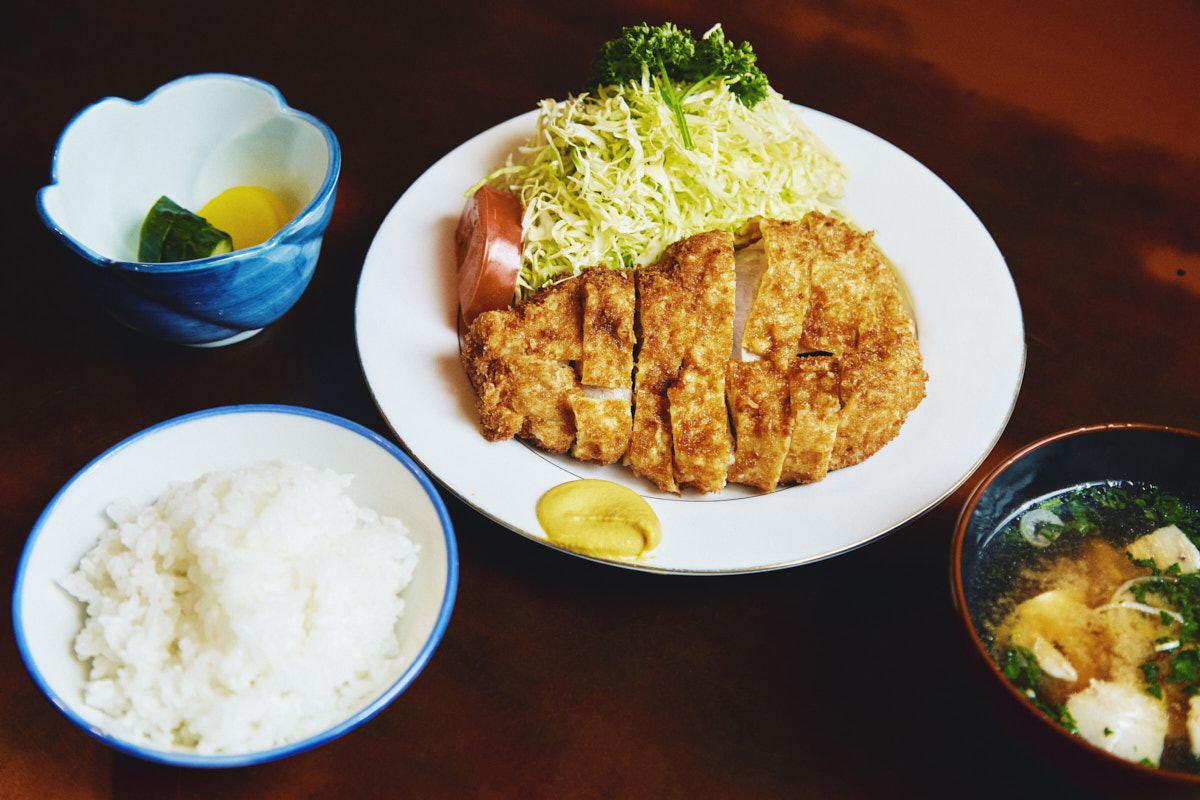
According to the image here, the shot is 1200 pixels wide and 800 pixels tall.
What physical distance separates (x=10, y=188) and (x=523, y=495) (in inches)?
90.3

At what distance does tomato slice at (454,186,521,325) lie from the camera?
2674 millimetres

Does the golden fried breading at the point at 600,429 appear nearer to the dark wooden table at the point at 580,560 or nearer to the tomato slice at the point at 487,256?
the dark wooden table at the point at 580,560

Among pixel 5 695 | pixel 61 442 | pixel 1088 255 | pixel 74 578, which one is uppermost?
pixel 1088 255

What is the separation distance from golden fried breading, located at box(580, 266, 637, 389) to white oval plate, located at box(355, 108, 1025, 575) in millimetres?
A: 264

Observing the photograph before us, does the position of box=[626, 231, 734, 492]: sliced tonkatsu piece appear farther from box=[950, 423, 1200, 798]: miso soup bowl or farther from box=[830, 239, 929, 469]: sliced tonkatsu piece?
box=[950, 423, 1200, 798]: miso soup bowl

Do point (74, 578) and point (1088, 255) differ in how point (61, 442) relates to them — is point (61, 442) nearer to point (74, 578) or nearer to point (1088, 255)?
point (74, 578)

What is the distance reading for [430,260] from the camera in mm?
2814

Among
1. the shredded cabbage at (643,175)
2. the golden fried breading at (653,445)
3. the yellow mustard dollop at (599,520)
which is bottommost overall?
the yellow mustard dollop at (599,520)

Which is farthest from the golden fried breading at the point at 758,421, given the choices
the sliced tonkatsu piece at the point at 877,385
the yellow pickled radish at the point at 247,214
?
the yellow pickled radish at the point at 247,214

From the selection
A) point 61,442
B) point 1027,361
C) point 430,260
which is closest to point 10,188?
point 61,442

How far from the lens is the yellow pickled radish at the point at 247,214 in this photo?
279 cm

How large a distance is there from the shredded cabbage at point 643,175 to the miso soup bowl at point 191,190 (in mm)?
685

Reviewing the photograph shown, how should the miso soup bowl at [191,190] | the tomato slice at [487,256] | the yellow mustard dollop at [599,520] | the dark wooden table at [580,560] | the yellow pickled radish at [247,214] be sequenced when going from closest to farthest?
1. the dark wooden table at [580,560]
2. the yellow mustard dollop at [599,520]
3. the miso soup bowl at [191,190]
4. the tomato slice at [487,256]
5. the yellow pickled radish at [247,214]

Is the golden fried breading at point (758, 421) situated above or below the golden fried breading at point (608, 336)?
below
